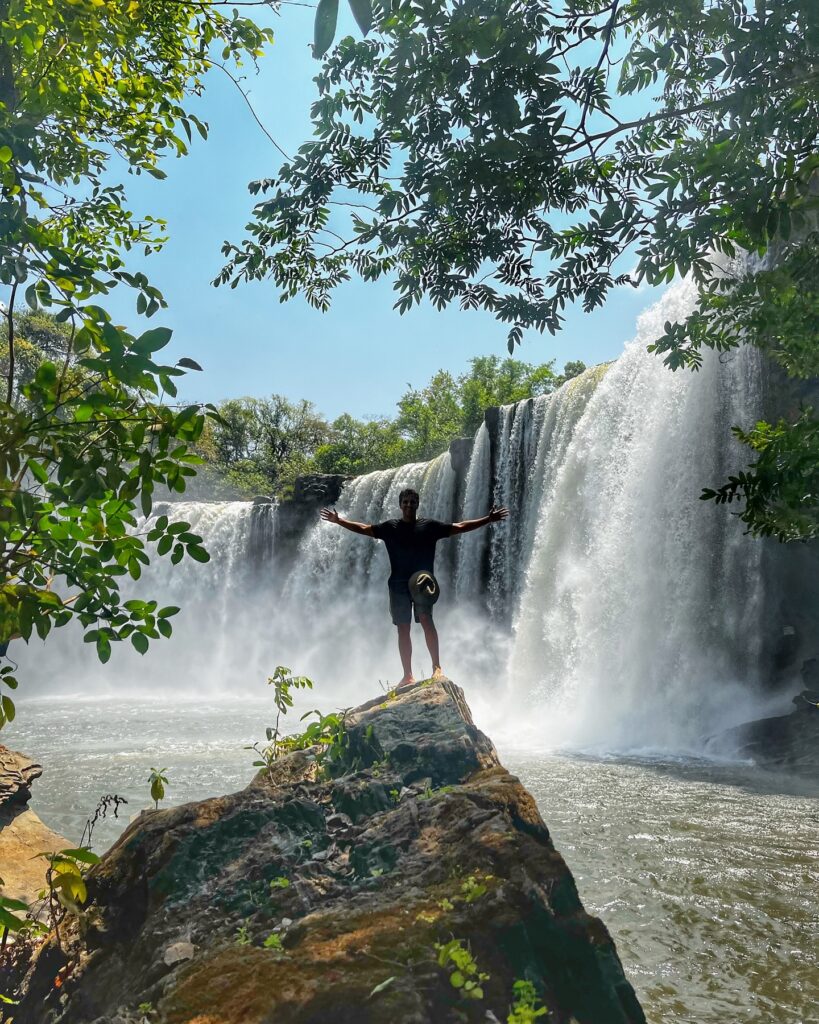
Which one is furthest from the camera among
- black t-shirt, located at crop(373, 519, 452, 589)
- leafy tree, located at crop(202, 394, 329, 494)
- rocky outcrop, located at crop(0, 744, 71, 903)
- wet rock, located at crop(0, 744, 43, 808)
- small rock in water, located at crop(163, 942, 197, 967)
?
leafy tree, located at crop(202, 394, 329, 494)

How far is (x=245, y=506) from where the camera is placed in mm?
26672

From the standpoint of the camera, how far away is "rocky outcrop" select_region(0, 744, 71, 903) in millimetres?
5105

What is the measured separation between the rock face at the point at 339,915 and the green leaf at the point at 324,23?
7.94 ft

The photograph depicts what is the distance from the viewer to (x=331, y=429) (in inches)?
2136

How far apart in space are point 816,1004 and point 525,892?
2052mm

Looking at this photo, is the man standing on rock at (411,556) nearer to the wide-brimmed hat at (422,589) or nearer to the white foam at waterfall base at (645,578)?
the wide-brimmed hat at (422,589)

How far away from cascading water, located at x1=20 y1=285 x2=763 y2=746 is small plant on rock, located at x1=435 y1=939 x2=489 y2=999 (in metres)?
10.1

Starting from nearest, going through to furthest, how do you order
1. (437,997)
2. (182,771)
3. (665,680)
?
1. (437,997)
2. (182,771)
3. (665,680)

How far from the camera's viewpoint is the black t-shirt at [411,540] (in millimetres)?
5660

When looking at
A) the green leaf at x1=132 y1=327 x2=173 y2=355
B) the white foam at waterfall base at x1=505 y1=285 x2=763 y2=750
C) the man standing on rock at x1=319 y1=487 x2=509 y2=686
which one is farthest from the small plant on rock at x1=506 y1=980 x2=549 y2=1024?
the white foam at waterfall base at x1=505 y1=285 x2=763 y2=750

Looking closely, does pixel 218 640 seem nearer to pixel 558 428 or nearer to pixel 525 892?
pixel 558 428

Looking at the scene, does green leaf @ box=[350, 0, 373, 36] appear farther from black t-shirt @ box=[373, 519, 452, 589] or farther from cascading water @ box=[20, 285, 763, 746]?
cascading water @ box=[20, 285, 763, 746]

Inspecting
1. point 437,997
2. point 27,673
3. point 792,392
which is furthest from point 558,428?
point 27,673

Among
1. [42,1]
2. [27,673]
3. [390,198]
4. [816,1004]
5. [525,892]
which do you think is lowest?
[27,673]
